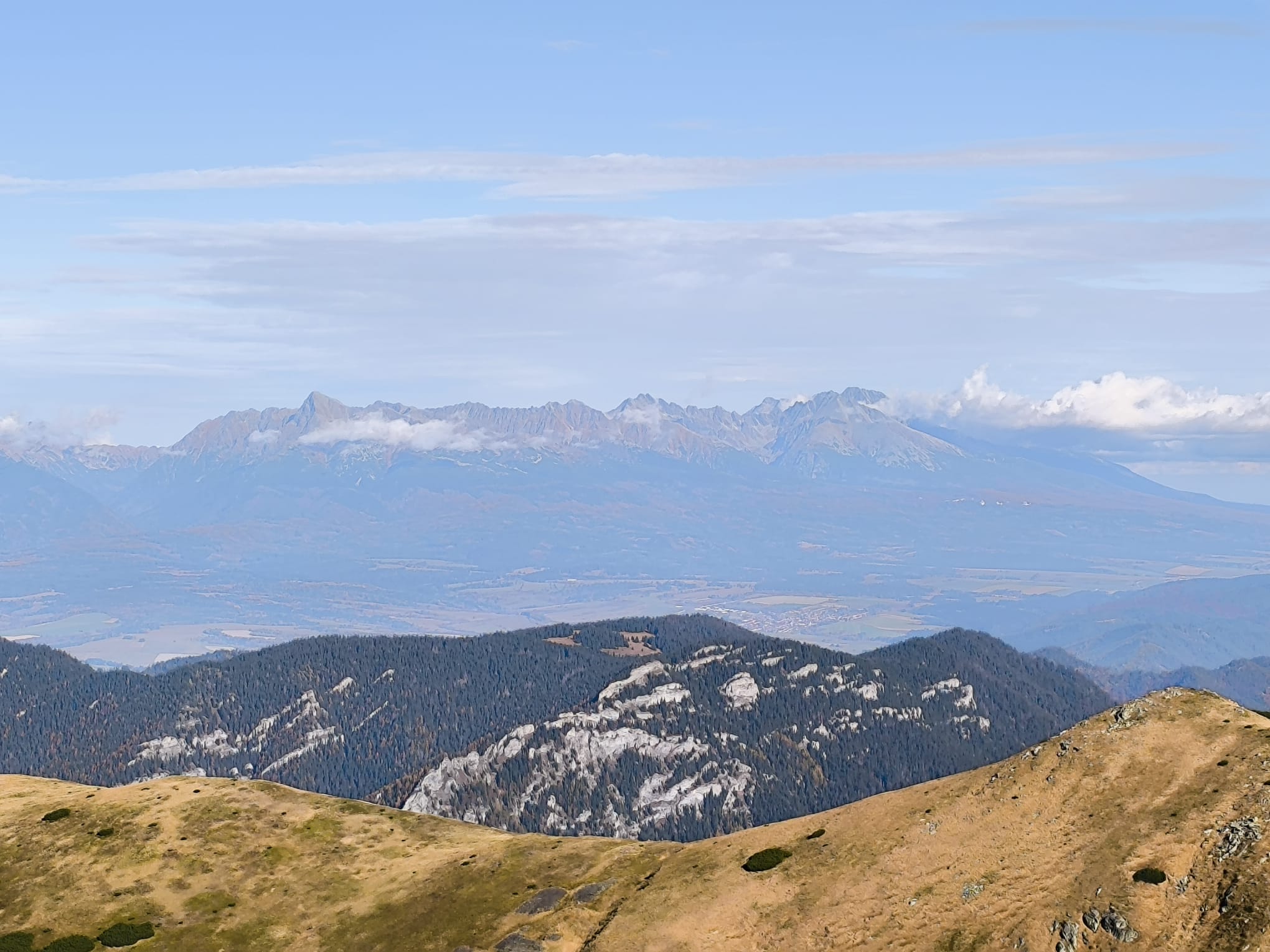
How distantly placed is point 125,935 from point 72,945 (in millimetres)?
5436

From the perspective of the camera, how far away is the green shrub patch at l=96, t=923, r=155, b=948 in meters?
125

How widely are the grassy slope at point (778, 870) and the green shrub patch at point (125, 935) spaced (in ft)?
5.29

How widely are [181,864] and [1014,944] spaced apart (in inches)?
4026

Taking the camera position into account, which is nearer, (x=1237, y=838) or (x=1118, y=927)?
(x=1118, y=927)

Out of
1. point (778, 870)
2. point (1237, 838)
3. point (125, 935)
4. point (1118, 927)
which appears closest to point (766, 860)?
point (778, 870)

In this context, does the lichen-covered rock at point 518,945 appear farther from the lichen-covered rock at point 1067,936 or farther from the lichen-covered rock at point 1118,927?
the lichen-covered rock at point 1118,927

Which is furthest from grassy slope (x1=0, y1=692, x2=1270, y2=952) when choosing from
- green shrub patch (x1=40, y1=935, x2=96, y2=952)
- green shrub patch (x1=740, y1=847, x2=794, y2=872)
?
green shrub patch (x1=40, y1=935, x2=96, y2=952)

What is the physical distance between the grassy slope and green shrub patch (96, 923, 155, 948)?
1.61m

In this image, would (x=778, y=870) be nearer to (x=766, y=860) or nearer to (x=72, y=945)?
(x=766, y=860)

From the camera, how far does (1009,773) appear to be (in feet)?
378

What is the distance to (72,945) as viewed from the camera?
402 ft

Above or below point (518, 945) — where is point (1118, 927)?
above

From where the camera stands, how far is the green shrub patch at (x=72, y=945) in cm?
12131

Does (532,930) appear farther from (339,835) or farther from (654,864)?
(339,835)
